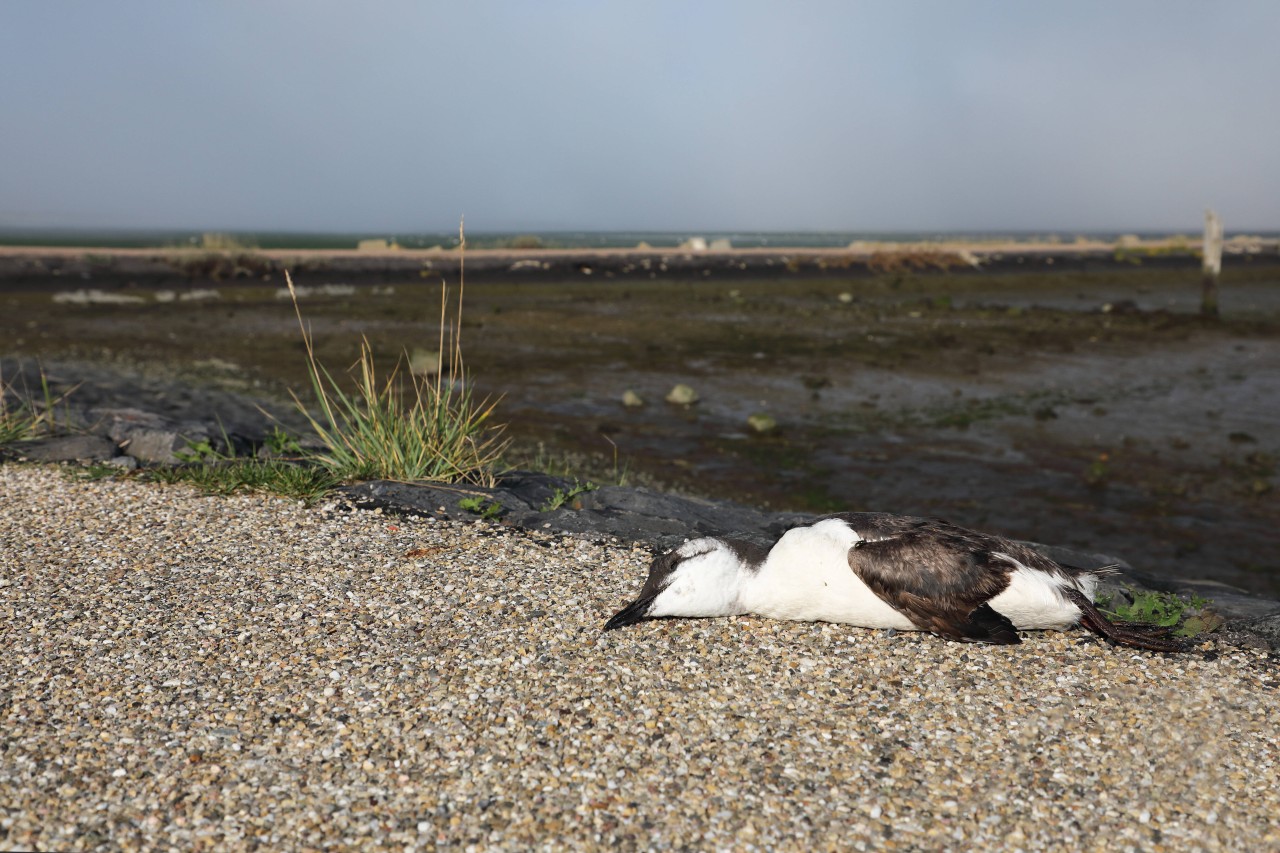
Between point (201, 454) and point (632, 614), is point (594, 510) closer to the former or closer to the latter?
point (632, 614)

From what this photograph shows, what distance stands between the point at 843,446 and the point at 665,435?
2026 mm

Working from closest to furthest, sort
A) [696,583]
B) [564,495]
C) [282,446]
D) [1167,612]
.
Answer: [696,583] < [1167,612] < [564,495] < [282,446]

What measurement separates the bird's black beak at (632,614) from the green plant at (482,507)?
1742 millimetres

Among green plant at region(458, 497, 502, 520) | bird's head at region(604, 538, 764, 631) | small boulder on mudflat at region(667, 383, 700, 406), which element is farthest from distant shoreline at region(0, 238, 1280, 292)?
bird's head at region(604, 538, 764, 631)

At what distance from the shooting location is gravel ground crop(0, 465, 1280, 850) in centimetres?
330

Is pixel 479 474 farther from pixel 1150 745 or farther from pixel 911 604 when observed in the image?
pixel 1150 745

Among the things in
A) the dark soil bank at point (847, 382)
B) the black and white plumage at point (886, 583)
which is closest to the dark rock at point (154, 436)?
the dark soil bank at point (847, 382)

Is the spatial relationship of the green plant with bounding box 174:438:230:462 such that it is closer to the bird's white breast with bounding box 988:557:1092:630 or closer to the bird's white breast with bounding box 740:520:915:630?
the bird's white breast with bounding box 740:520:915:630

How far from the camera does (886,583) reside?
456 centimetres

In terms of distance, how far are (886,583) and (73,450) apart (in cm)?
655

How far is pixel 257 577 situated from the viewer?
5.38m

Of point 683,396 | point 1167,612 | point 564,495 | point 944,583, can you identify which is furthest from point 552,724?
point 683,396

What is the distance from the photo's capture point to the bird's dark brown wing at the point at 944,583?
4523 millimetres

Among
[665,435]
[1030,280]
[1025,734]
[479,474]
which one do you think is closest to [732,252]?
[1030,280]
